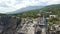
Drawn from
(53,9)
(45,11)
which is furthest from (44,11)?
(53,9)

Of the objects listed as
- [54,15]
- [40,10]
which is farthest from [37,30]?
[54,15]

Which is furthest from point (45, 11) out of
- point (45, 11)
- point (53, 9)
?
point (53, 9)

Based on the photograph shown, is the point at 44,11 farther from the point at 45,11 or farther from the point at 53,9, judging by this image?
the point at 53,9

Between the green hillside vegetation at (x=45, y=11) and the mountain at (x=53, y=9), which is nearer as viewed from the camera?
the green hillside vegetation at (x=45, y=11)

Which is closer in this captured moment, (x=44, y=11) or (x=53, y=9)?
(x=44, y=11)

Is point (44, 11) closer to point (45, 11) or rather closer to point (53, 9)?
point (45, 11)

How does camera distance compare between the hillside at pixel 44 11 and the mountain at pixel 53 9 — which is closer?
the hillside at pixel 44 11

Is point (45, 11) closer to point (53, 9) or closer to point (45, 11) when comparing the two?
point (45, 11)

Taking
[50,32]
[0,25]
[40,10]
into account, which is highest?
[40,10]

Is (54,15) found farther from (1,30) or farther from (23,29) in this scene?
(1,30)

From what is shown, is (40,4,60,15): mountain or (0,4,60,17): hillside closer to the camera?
(0,4,60,17): hillside

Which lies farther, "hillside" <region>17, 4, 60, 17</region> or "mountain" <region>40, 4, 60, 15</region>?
"mountain" <region>40, 4, 60, 15</region>
